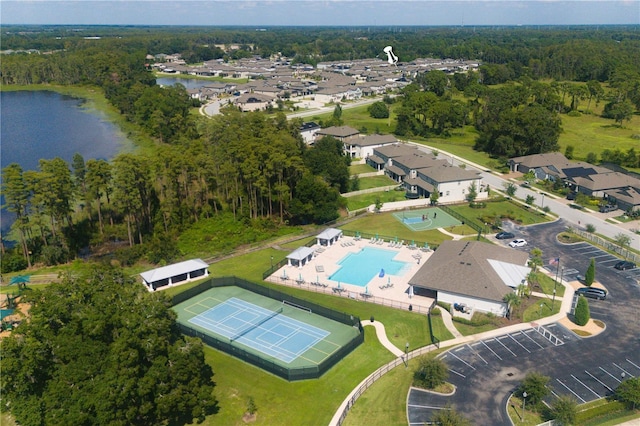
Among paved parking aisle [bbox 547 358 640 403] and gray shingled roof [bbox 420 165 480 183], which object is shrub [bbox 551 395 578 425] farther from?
gray shingled roof [bbox 420 165 480 183]

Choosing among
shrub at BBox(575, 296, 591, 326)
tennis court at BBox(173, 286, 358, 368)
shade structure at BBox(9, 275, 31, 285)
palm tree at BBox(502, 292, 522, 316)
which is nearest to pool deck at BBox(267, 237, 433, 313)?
tennis court at BBox(173, 286, 358, 368)

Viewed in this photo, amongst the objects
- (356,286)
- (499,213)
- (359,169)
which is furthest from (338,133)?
(356,286)

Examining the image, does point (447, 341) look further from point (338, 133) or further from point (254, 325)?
point (338, 133)

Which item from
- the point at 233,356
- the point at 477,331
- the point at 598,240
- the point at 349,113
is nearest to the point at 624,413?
the point at 477,331

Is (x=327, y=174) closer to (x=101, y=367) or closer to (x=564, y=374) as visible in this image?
(x=564, y=374)

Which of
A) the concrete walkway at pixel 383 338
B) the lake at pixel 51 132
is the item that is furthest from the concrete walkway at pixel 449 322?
the lake at pixel 51 132

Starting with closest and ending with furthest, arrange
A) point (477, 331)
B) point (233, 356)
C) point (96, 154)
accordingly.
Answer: point (233, 356) → point (477, 331) → point (96, 154)
